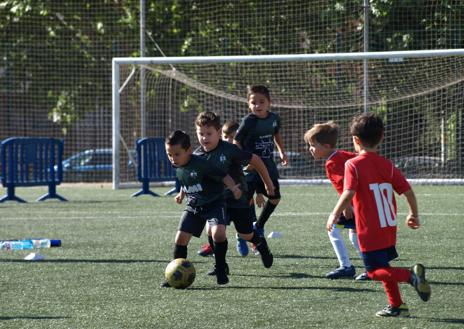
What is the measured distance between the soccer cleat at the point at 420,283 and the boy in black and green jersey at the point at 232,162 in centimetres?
213

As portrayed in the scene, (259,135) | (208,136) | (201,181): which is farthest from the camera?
(259,135)

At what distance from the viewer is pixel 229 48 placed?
75.2 ft

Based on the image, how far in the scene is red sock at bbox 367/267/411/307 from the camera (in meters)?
5.94

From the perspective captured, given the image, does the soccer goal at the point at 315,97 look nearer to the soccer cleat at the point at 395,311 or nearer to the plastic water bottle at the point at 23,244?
the plastic water bottle at the point at 23,244

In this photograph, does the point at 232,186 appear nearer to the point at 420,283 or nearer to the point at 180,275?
the point at 180,275

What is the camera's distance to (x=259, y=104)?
927 cm

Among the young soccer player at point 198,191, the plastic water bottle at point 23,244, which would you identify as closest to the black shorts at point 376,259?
the young soccer player at point 198,191

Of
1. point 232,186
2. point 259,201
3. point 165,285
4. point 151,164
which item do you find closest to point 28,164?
point 151,164

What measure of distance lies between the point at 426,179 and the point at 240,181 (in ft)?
37.5

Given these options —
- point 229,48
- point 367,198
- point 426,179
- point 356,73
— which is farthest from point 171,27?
point 367,198

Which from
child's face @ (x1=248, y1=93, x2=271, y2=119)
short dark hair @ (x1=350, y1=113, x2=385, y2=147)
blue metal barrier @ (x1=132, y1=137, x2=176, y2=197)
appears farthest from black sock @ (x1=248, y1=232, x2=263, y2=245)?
blue metal barrier @ (x1=132, y1=137, x2=176, y2=197)

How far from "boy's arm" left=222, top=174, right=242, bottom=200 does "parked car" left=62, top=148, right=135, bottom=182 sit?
17.4 metres

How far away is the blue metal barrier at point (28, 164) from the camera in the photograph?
16422 millimetres

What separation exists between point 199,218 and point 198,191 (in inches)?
8.7
